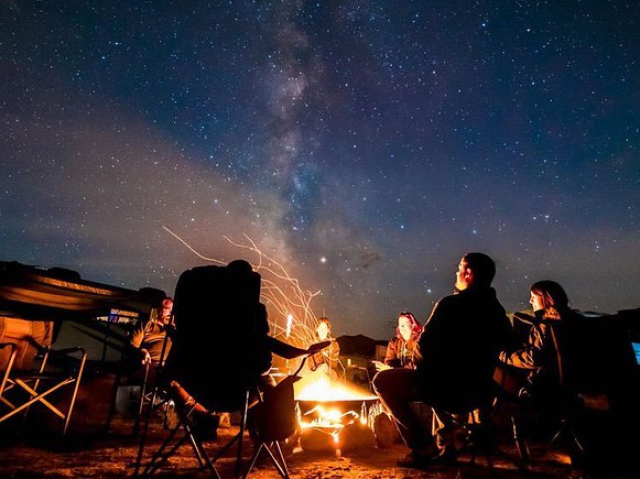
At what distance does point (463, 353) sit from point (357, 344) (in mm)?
18320

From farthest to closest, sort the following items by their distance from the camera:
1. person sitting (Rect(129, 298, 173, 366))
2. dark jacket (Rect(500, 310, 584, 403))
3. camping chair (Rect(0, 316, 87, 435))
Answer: person sitting (Rect(129, 298, 173, 366)) → camping chair (Rect(0, 316, 87, 435)) → dark jacket (Rect(500, 310, 584, 403))

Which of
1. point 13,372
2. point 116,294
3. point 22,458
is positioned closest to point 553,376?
point 22,458

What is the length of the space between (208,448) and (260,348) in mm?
2629

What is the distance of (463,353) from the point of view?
8.50 feet

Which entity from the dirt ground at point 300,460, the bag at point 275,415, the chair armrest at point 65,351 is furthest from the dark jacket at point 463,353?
the chair armrest at point 65,351

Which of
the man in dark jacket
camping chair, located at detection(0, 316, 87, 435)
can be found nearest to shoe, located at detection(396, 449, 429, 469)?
the man in dark jacket

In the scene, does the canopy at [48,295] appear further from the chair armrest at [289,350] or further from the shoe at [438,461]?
the shoe at [438,461]

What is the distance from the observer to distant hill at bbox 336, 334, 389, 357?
63.3 feet

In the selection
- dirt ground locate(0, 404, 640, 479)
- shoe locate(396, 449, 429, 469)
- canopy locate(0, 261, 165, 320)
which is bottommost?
dirt ground locate(0, 404, 640, 479)

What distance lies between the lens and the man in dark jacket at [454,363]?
2576 millimetres

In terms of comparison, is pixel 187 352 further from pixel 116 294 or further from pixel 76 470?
pixel 116 294

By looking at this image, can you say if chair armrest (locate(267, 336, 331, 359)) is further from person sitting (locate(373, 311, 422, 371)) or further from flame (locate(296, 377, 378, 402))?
person sitting (locate(373, 311, 422, 371))

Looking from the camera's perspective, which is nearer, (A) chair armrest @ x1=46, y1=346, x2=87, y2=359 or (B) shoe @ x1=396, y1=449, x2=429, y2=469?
(B) shoe @ x1=396, y1=449, x2=429, y2=469

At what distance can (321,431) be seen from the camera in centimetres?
418
